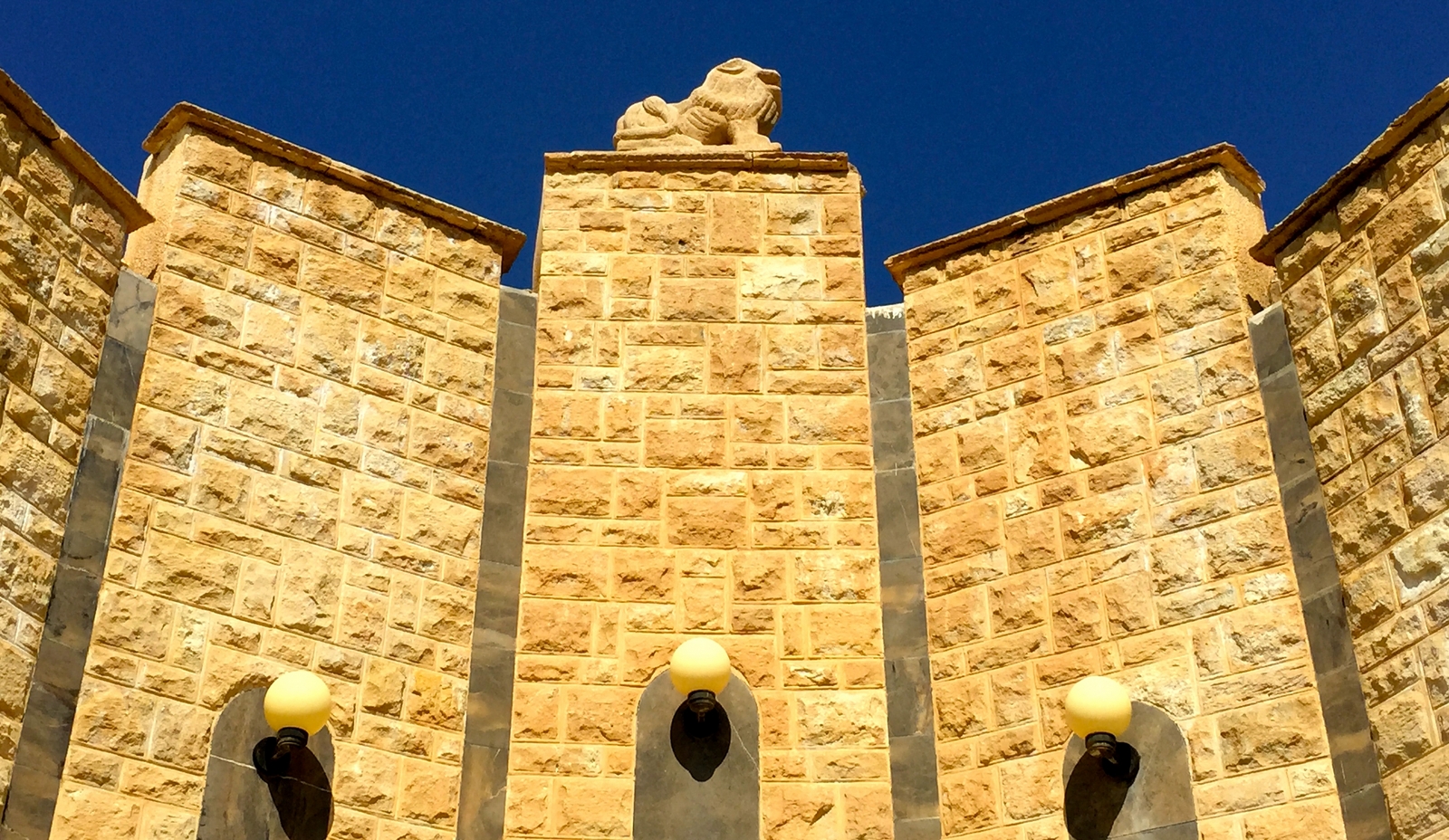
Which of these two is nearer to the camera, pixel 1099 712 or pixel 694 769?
pixel 1099 712

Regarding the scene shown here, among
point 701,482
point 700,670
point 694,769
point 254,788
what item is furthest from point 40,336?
point 694,769

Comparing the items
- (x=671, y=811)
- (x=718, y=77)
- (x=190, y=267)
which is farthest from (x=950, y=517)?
(x=190, y=267)

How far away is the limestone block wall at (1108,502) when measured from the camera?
875cm

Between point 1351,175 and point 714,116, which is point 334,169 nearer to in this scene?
point 714,116

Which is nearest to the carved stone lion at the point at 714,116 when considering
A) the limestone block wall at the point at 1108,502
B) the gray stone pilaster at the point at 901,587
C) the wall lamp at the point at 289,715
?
the limestone block wall at the point at 1108,502

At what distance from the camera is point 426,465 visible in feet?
32.0

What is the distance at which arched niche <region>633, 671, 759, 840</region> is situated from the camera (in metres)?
8.85

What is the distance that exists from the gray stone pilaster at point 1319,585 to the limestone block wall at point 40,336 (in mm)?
5618

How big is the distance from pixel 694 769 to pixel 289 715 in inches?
75.3

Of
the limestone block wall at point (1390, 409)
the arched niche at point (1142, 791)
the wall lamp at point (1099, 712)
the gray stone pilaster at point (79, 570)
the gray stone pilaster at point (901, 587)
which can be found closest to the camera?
the gray stone pilaster at point (79, 570)

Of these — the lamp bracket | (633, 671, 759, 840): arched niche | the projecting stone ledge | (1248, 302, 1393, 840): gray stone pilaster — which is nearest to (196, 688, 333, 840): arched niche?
the lamp bracket

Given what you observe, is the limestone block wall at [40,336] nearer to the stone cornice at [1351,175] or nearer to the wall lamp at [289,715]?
the wall lamp at [289,715]

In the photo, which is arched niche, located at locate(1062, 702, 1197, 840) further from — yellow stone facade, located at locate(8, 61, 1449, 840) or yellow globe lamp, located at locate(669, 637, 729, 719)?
yellow globe lamp, located at locate(669, 637, 729, 719)

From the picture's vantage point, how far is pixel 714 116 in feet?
37.4
